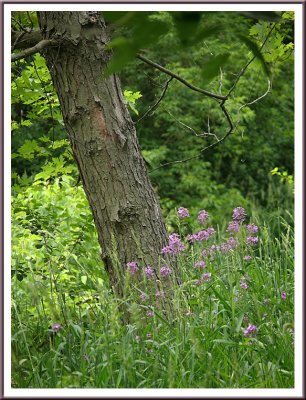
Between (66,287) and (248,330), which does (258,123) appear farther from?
(248,330)

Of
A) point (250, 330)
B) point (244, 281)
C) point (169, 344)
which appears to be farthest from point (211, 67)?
point (244, 281)

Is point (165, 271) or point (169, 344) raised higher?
point (165, 271)

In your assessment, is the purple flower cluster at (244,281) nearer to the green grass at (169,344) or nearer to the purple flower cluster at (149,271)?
the green grass at (169,344)

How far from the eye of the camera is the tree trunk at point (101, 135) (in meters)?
3.38

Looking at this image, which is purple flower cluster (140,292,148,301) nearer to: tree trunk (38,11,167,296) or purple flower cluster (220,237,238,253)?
tree trunk (38,11,167,296)

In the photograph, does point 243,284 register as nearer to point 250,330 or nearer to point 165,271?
point 165,271

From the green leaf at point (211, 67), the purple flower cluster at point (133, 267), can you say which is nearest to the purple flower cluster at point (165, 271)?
the purple flower cluster at point (133, 267)

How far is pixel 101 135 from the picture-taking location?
3395 millimetres

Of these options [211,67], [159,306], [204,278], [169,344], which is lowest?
[169,344]

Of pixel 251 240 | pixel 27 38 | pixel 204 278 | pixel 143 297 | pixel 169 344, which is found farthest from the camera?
pixel 27 38

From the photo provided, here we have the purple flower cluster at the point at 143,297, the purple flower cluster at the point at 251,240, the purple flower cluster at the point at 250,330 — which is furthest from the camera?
the purple flower cluster at the point at 251,240

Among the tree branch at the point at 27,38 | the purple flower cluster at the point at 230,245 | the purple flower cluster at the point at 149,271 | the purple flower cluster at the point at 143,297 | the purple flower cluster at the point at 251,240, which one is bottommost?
the purple flower cluster at the point at 143,297

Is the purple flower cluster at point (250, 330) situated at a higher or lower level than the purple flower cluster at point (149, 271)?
lower

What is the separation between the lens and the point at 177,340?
2932mm
